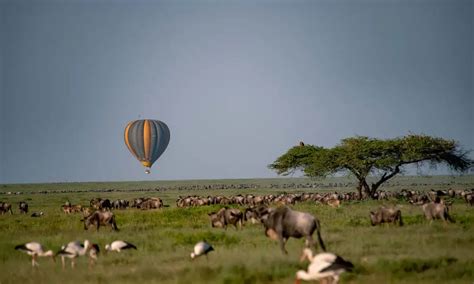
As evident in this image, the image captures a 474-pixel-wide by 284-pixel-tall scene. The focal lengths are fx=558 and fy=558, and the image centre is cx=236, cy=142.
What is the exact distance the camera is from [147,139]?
2940 inches

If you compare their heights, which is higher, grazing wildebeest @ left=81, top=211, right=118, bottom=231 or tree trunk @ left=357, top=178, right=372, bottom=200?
tree trunk @ left=357, top=178, right=372, bottom=200

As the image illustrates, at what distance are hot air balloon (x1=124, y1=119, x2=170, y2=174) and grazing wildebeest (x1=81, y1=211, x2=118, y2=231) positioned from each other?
45.9 meters

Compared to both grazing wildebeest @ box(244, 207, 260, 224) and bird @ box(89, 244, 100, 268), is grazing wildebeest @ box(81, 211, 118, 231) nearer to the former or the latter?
grazing wildebeest @ box(244, 207, 260, 224)

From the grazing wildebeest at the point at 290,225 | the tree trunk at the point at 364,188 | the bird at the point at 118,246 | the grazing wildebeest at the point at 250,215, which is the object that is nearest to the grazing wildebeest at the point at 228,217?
the grazing wildebeest at the point at 250,215

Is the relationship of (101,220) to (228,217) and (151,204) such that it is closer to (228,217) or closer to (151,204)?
(228,217)

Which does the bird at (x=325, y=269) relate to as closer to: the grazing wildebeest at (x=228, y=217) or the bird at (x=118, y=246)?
the bird at (x=118, y=246)

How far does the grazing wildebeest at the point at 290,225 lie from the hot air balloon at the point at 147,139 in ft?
187

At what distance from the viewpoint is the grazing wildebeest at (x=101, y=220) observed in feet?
91.6

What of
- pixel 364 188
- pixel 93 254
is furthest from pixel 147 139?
pixel 93 254

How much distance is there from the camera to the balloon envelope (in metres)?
74.3

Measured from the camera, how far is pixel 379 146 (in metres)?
52.6

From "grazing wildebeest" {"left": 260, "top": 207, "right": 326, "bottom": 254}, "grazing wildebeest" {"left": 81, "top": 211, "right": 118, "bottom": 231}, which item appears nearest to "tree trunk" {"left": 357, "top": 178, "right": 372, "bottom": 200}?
"grazing wildebeest" {"left": 81, "top": 211, "right": 118, "bottom": 231}

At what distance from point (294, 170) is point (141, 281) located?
155 feet

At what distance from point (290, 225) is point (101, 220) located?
13210mm
